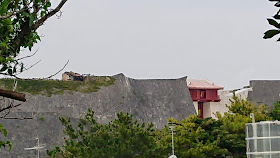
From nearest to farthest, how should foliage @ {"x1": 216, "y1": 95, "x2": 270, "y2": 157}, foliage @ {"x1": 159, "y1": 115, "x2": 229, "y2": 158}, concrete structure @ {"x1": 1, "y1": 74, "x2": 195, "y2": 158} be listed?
foliage @ {"x1": 159, "y1": 115, "x2": 229, "y2": 158} → foliage @ {"x1": 216, "y1": 95, "x2": 270, "y2": 157} → concrete structure @ {"x1": 1, "y1": 74, "x2": 195, "y2": 158}

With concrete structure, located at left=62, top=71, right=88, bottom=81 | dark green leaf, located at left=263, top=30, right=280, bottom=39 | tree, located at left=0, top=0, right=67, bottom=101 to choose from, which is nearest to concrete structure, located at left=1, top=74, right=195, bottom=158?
concrete structure, located at left=62, top=71, right=88, bottom=81

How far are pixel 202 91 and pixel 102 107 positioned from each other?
349 inches

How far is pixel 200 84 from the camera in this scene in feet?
196

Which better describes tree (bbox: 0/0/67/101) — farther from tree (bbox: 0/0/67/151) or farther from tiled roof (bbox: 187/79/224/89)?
tiled roof (bbox: 187/79/224/89)

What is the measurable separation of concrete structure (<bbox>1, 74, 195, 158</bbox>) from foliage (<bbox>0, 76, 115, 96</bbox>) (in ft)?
1.60

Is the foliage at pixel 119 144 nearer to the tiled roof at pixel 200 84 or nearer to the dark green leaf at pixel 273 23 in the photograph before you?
the tiled roof at pixel 200 84

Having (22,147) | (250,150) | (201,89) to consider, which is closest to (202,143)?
(250,150)

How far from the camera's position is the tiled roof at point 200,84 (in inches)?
2266

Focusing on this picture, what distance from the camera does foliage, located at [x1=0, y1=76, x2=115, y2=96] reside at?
52.6 m

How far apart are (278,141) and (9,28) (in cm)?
2183

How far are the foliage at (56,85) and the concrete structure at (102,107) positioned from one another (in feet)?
1.60

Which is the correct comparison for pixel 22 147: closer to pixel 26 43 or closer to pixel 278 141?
pixel 278 141

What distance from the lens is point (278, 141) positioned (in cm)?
2625

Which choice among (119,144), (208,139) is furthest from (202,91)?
(119,144)
